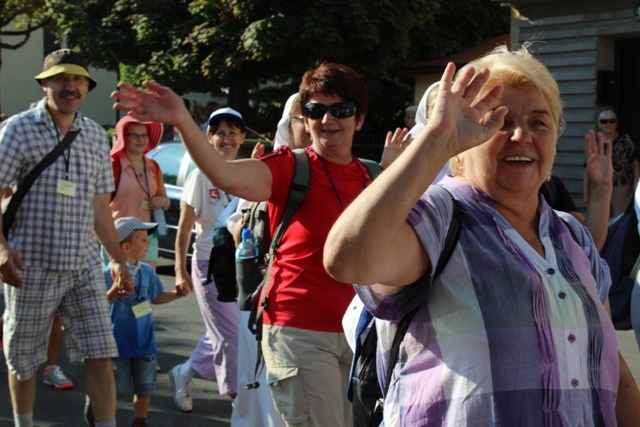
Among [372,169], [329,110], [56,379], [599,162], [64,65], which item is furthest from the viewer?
[56,379]

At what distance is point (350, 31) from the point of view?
A: 22.8 meters

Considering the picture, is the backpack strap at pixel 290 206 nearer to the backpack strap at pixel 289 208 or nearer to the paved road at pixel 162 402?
the backpack strap at pixel 289 208

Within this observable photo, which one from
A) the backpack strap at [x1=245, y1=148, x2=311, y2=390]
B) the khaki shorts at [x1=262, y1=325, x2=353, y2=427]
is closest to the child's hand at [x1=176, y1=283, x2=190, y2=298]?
the backpack strap at [x1=245, y1=148, x2=311, y2=390]

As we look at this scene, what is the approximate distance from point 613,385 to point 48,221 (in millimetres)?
3686

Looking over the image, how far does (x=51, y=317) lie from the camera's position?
5.40 meters

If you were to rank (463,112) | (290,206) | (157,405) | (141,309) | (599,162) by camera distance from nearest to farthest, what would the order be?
(463,112)
(290,206)
(599,162)
(141,309)
(157,405)

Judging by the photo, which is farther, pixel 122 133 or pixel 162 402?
pixel 122 133

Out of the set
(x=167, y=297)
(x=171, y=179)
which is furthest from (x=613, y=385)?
(x=171, y=179)

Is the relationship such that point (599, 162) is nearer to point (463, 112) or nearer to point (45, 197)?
point (463, 112)

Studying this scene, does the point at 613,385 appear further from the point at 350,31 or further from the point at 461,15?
the point at 461,15

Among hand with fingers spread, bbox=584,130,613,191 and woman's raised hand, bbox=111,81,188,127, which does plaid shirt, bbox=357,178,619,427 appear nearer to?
woman's raised hand, bbox=111,81,188,127

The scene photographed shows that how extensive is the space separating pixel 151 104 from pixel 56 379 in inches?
167

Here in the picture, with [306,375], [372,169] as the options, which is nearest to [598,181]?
[372,169]

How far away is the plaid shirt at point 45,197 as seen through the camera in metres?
5.30
